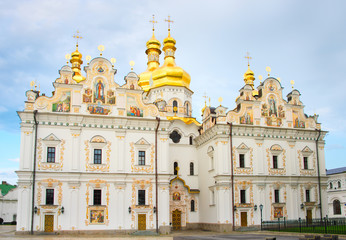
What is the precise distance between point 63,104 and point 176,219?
13.8 m

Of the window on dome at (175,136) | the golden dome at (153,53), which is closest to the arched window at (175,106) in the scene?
the window on dome at (175,136)

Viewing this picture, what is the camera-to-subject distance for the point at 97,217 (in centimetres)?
2812

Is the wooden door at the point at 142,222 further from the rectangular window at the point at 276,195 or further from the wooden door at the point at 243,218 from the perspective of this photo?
the rectangular window at the point at 276,195

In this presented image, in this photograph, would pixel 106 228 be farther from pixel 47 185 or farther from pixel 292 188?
pixel 292 188

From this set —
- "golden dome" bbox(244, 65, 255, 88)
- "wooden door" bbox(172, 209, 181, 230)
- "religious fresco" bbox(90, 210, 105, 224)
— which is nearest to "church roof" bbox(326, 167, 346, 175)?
"golden dome" bbox(244, 65, 255, 88)

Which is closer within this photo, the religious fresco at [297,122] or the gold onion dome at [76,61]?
the religious fresco at [297,122]

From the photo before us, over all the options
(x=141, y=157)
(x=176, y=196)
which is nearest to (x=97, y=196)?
(x=141, y=157)

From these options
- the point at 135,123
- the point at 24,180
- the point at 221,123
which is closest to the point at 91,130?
the point at 135,123

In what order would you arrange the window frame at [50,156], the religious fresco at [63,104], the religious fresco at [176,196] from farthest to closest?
1. the religious fresco at [176,196]
2. the religious fresco at [63,104]
3. the window frame at [50,156]

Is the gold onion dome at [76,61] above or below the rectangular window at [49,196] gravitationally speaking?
above

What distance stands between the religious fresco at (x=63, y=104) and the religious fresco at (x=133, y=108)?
4516mm

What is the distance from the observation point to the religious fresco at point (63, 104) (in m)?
28.9

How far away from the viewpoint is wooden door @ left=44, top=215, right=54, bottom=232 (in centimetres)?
2711

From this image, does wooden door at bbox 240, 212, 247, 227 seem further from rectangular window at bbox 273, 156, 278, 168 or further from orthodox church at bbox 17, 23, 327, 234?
rectangular window at bbox 273, 156, 278, 168
